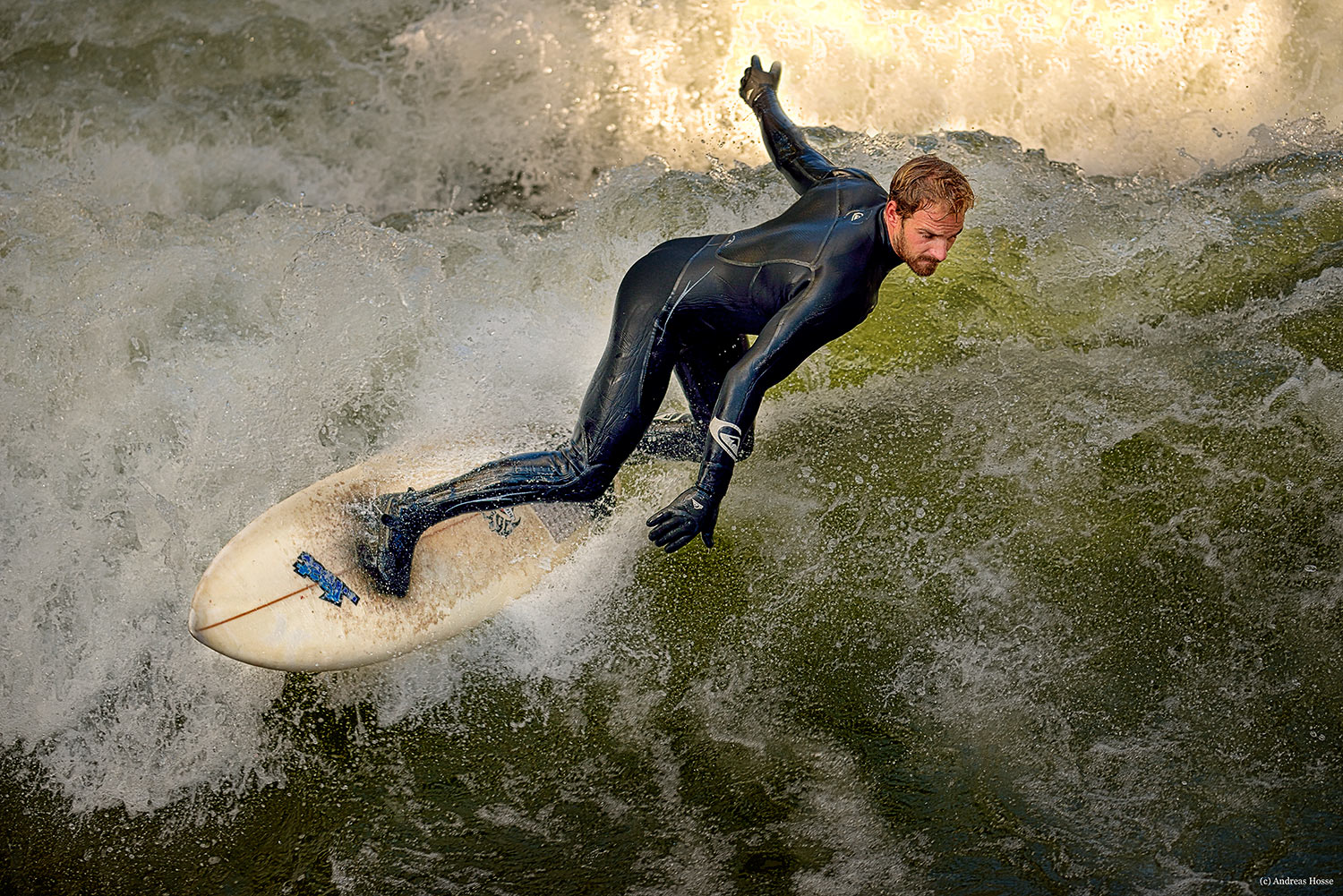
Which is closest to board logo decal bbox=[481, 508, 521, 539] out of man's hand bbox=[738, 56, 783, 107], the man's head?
man's hand bbox=[738, 56, 783, 107]

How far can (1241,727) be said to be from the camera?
11.2 ft

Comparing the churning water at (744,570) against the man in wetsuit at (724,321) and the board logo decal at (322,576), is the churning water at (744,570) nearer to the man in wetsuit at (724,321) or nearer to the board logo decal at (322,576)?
the board logo decal at (322,576)

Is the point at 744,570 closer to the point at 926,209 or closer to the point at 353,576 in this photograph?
the point at 353,576

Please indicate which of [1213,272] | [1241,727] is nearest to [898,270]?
[1213,272]

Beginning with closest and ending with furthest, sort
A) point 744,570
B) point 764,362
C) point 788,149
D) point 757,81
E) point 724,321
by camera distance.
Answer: point 764,362, point 724,321, point 788,149, point 757,81, point 744,570

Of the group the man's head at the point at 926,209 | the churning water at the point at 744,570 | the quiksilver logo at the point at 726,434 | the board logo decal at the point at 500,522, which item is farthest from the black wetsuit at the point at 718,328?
the churning water at the point at 744,570

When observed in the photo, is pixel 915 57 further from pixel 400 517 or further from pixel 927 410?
pixel 400 517

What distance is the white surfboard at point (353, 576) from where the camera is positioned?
11.0 feet

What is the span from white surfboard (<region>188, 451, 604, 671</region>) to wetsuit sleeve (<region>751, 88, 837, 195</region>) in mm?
1274

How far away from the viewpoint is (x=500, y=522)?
3.61m

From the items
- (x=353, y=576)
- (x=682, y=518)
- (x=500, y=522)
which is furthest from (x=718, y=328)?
(x=353, y=576)

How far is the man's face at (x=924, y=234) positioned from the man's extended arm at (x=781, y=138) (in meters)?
0.45

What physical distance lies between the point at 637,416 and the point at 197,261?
2.05 meters

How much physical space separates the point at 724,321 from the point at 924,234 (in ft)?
1.98
